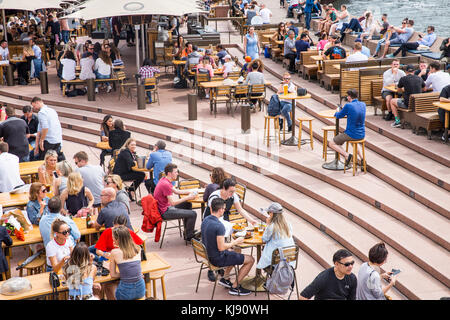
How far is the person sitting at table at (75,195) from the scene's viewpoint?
965 centimetres

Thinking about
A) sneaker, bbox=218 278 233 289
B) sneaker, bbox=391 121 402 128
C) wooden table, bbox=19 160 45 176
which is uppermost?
sneaker, bbox=391 121 402 128

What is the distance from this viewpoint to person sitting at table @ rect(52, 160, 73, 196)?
996 cm

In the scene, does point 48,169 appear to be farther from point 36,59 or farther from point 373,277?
point 36,59

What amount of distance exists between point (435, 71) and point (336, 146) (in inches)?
126

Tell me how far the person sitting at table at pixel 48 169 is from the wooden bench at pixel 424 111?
7.23 meters

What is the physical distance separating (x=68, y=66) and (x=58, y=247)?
37.0ft

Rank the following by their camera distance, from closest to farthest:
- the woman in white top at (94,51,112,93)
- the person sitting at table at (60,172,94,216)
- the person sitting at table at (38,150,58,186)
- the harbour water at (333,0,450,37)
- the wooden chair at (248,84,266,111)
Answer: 1. the person sitting at table at (60,172,94,216)
2. the person sitting at table at (38,150,58,186)
3. the wooden chair at (248,84,266,111)
4. the woman in white top at (94,51,112,93)
5. the harbour water at (333,0,450,37)

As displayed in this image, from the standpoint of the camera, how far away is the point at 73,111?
1777cm

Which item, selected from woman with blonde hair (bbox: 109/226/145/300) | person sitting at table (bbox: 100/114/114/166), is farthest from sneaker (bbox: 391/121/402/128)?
woman with blonde hair (bbox: 109/226/145/300)

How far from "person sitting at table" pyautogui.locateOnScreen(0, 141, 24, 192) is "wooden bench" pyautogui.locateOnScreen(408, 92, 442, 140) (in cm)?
787

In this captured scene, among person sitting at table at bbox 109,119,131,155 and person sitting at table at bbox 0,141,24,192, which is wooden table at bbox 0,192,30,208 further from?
person sitting at table at bbox 109,119,131,155

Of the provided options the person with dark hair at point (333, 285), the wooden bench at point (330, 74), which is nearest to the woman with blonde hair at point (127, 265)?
the person with dark hair at point (333, 285)

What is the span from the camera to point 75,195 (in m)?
9.74
